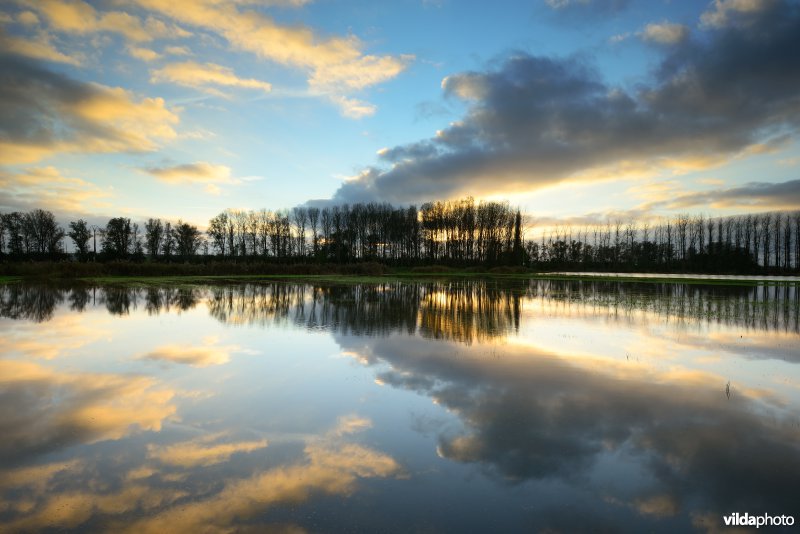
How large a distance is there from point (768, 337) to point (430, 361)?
44.7 feet

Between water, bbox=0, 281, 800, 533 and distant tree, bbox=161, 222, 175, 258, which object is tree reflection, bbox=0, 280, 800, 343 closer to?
water, bbox=0, 281, 800, 533

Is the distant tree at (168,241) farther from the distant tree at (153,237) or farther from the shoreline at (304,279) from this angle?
the shoreline at (304,279)

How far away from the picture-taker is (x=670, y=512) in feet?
16.7

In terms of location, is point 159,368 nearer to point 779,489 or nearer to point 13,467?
point 13,467

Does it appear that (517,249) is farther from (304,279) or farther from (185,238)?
(185,238)

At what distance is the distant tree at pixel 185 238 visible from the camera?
10662 centimetres

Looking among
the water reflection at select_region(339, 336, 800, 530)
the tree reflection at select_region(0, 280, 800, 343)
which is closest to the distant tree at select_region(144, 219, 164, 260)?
the tree reflection at select_region(0, 280, 800, 343)

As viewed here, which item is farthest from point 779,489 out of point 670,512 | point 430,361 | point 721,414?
point 430,361

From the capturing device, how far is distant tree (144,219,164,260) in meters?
103

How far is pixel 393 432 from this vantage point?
727 centimetres

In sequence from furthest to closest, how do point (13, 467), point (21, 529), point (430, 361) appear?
point (430, 361)
point (13, 467)
point (21, 529)

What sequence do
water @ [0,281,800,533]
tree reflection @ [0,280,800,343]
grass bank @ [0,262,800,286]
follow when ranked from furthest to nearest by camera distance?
grass bank @ [0,262,800,286] → tree reflection @ [0,280,800,343] → water @ [0,281,800,533]

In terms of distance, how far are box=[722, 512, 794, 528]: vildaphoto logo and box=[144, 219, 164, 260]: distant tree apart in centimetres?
11557

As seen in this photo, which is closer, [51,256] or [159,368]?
[159,368]
